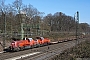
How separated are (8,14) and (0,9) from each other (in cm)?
565

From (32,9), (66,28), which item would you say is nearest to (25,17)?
(32,9)

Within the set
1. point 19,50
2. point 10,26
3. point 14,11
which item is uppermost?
point 14,11

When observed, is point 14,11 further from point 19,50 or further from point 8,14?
point 19,50

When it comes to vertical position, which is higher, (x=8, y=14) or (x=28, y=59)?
(x=8, y=14)

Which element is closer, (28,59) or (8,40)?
(28,59)

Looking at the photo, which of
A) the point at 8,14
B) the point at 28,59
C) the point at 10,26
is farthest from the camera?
the point at 8,14

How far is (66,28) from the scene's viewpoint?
5733 inches

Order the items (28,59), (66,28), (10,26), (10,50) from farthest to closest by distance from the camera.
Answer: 1. (66,28)
2. (10,26)
3. (10,50)
4. (28,59)

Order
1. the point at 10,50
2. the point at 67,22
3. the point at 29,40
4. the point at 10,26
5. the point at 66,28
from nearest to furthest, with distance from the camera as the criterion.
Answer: the point at 10,50 < the point at 29,40 < the point at 10,26 < the point at 66,28 < the point at 67,22

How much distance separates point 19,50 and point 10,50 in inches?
97.6

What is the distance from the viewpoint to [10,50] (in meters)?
41.4

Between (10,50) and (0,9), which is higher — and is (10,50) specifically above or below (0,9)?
below

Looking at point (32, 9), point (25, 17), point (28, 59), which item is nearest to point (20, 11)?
point (25, 17)

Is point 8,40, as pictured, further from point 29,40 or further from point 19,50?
point 19,50
